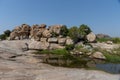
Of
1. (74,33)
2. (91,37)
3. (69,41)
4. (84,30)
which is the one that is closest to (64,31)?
(74,33)

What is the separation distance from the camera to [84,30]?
86.2 m

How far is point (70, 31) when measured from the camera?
86.1 m

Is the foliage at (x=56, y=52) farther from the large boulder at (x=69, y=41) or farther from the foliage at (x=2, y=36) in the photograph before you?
the foliage at (x=2, y=36)

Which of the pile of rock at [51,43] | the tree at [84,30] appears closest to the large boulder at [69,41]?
the pile of rock at [51,43]

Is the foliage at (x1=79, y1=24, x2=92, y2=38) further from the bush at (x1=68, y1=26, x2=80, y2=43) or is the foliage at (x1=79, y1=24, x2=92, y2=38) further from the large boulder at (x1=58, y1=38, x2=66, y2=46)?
the large boulder at (x1=58, y1=38, x2=66, y2=46)

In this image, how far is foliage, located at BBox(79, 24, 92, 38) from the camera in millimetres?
84325

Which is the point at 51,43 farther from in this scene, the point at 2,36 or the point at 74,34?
the point at 2,36

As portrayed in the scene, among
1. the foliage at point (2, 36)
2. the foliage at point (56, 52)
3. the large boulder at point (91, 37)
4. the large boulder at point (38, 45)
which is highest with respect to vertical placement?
the foliage at point (2, 36)

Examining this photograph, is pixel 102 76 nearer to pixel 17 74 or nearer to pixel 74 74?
pixel 74 74

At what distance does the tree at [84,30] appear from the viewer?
8419 centimetres

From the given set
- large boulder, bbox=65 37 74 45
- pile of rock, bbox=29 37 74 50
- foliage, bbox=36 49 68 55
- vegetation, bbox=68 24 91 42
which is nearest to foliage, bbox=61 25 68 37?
vegetation, bbox=68 24 91 42

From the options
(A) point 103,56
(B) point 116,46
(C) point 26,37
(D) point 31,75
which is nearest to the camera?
(D) point 31,75

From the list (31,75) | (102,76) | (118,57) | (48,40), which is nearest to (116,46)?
(118,57)

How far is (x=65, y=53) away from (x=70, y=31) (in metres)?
14.7
